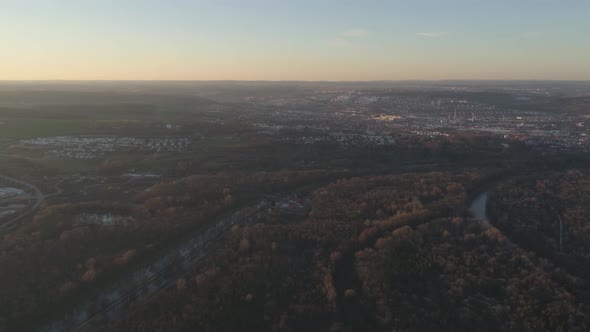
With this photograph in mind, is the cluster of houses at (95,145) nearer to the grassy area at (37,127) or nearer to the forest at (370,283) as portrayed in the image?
the grassy area at (37,127)

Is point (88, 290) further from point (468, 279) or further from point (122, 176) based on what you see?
point (122, 176)

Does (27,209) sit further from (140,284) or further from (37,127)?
(37,127)

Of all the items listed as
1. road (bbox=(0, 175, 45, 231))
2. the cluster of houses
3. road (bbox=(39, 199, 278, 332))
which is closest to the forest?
road (bbox=(39, 199, 278, 332))

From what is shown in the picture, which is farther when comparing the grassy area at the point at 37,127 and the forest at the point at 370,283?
the grassy area at the point at 37,127

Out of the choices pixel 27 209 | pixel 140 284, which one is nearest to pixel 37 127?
pixel 27 209

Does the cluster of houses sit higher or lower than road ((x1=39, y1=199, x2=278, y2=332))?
higher

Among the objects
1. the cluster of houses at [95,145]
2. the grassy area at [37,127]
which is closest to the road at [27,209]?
the cluster of houses at [95,145]

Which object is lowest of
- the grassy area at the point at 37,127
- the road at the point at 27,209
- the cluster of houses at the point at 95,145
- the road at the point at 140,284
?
the road at the point at 140,284

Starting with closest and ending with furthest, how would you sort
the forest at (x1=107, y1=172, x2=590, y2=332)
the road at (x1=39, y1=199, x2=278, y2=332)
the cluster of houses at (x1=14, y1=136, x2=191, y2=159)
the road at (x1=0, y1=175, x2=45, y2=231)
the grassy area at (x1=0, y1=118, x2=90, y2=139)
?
the forest at (x1=107, y1=172, x2=590, y2=332)
the road at (x1=39, y1=199, x2=278, y2=332)
the road at (x1=0, y1=175, x2=45, y2=231)
the cluster of houses at (x1=14, y1=136, x2=191, y2=159)
the grassy area at (x1=0, y1=118, x2=90, y2=139)

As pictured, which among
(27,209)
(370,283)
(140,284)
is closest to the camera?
(370,283)

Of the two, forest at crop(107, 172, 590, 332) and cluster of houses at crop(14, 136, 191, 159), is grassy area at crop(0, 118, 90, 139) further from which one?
forest at crop(107, 172, 590, 332)

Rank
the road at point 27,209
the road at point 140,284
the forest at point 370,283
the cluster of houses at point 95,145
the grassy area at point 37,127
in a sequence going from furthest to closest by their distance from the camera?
the grassy area at point 37,127
the cluster of houses at point 95,145
the road at point 27,209
the road at point 140,284
the forest at point 370,283

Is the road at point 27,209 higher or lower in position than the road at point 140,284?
higher
